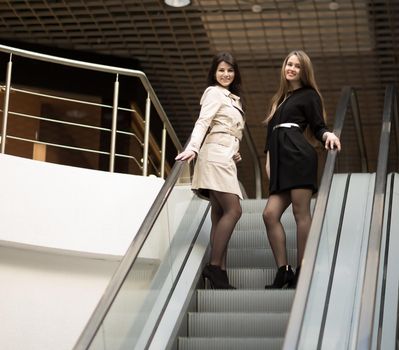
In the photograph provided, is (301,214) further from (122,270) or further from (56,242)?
(56,242)

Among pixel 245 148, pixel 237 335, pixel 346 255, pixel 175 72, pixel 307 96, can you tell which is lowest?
pixel 237 335

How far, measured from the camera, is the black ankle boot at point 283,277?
5727 mm

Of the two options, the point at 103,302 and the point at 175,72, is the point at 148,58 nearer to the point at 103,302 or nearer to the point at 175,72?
the point at 175,72

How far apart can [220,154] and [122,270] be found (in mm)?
1397

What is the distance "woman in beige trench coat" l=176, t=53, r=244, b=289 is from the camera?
594 centimetres

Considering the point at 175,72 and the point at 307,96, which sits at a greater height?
the point at 175,72

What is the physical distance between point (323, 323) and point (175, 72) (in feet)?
24.8

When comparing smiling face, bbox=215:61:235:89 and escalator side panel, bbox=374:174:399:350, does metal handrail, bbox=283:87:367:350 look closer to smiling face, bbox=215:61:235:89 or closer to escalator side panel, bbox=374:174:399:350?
escalator side panel, bbox=374:174:399:350

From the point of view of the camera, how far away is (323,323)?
478cm

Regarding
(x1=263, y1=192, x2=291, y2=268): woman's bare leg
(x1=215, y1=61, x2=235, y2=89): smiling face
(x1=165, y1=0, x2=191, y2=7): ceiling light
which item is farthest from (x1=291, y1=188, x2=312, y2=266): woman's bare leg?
(x1=165, y1=0, x2=191, y2=7): ceiling light

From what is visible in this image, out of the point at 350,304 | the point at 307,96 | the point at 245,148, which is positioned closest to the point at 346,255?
the point at 350,304

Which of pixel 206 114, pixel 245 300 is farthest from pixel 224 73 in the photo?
pixel 245 300

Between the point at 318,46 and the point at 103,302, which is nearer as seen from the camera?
the point at 103,302

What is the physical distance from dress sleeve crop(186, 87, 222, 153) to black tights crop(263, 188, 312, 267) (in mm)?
599
